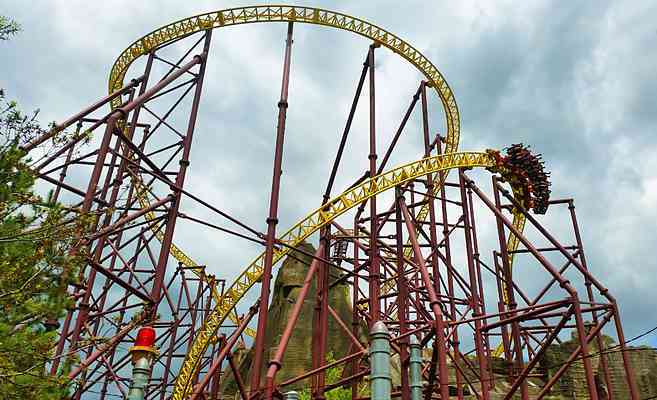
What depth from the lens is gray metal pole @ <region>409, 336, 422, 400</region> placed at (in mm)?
8250

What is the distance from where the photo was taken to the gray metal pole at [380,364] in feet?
23.9

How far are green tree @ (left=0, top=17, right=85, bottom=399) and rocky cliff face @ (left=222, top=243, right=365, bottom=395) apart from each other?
16.0m

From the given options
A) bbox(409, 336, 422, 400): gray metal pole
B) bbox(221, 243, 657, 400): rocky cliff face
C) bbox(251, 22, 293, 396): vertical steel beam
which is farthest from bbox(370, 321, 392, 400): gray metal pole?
bbox(221, 243, 657, 400): rocky cliff face

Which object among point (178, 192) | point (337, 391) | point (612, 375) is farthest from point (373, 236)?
point (612, 375)

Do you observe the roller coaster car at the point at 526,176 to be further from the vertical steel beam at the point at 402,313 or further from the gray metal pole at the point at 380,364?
the gray metal pole at the point at 380,364

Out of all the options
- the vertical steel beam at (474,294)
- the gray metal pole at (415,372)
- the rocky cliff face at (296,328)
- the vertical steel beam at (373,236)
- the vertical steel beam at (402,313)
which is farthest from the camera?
the rocky cliff face at (296,328)

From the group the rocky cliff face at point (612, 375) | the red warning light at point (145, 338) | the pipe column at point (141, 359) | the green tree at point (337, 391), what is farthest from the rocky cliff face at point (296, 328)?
the red warning light at point (145, 338)

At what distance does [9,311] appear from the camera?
19.1ft

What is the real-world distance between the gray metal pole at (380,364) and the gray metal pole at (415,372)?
0.95m

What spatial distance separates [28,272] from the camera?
6.13 m

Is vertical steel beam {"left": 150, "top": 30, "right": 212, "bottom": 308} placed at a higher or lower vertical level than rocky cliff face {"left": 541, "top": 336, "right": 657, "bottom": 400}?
higher

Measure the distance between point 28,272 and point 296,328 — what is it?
63.7 feet

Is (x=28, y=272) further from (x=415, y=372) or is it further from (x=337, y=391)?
(x=337, y=391)

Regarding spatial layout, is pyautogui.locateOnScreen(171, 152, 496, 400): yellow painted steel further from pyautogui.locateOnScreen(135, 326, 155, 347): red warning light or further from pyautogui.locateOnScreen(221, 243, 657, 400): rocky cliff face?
pyautogui.locateOnScreen(135, 326, 155, 347): red warning light
